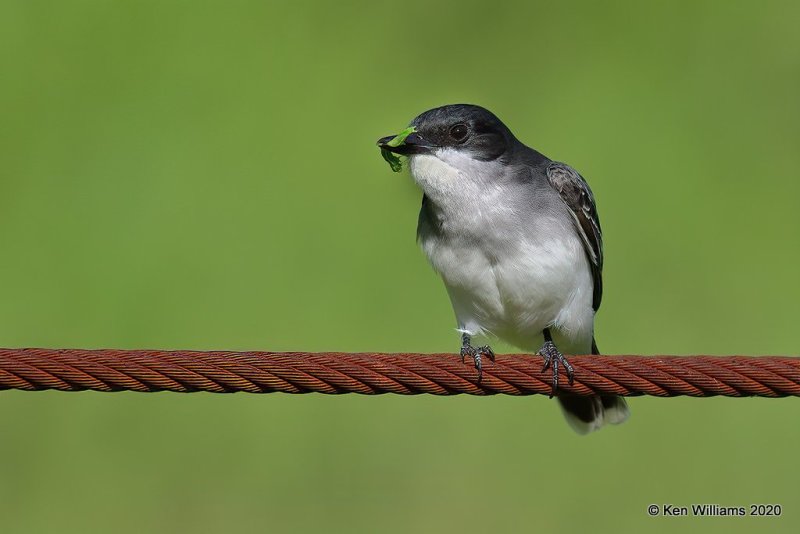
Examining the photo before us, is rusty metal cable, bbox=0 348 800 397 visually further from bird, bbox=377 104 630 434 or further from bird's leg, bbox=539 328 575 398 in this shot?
bird, bbox=377 104 630 434

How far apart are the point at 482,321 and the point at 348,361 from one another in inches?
95.7

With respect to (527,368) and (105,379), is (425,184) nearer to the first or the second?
(527,368)

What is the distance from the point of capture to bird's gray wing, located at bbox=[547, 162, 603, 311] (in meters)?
5.73

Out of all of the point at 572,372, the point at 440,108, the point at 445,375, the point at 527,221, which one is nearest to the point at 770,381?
the point at 572,372

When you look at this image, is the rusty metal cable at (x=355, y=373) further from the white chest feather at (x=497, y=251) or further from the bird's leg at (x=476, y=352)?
the white chest feather at (x=497, y=251)

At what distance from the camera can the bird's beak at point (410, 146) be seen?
523cm

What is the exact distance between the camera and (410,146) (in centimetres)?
523

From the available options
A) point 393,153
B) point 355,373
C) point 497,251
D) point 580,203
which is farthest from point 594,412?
point 355,373

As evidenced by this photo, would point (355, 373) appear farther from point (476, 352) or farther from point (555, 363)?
point (476, 352)

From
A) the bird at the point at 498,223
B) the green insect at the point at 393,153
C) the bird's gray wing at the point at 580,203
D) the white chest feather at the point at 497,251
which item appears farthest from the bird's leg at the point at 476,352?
the green insect at the point at 393,153

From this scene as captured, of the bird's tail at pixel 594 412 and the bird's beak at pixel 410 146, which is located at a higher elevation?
the bird's beak at pixel 410 146

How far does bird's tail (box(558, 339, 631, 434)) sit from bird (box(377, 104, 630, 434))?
0.58 meters

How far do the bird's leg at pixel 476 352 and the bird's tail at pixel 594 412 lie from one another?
858 millimetres

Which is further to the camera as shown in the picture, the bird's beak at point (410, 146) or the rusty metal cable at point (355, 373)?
the bird's beak at point (410, 146)
